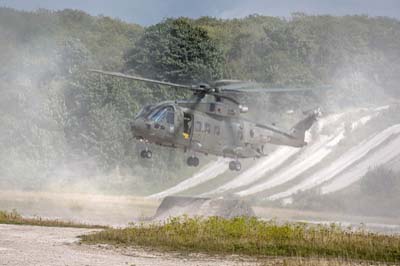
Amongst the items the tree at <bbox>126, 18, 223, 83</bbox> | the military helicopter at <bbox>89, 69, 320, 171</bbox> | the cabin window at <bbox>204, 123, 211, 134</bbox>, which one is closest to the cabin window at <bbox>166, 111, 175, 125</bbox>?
the military helicopter at <bbox>89, 69, 320, 171</bbox>

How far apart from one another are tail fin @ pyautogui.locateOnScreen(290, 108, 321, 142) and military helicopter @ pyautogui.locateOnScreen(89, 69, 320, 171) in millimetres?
1432

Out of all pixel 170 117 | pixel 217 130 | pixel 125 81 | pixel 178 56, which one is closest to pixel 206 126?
pixel 217 130

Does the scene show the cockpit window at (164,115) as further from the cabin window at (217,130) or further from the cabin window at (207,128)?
the cabin window at (217,130)

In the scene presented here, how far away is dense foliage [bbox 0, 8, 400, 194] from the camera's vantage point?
84000 mm

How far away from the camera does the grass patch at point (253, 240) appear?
31.0 meters

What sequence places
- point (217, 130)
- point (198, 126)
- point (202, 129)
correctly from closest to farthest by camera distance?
point (198, 126)
point (202, 129)
point (217, 130)

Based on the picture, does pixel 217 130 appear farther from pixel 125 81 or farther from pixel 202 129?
pixel 125 81

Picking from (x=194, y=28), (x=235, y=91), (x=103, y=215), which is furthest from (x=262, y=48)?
(x=235, y=91)

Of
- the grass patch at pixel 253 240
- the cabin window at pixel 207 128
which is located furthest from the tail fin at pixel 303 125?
the grass patch at pixel 253 240

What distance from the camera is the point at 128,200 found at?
6794 cm

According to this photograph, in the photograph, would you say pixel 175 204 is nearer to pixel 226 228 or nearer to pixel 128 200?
pixel 226 228

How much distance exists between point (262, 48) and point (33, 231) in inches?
3372

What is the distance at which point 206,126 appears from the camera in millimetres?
44625

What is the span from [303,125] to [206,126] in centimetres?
703
